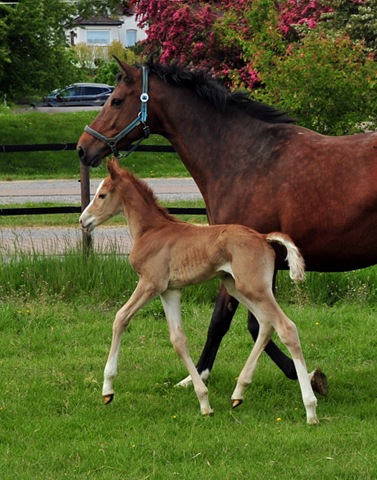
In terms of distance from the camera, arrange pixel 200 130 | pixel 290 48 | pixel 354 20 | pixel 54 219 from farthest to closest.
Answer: pixel 354 20 → pixel 54 219 → pixel 290 48 → pixel 200 130

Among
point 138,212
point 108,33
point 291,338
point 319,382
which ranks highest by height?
point 138,212

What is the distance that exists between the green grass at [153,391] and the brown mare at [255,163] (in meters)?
0.47

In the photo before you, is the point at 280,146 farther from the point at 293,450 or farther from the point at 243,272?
the point at 293,450

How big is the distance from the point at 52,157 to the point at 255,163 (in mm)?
16052

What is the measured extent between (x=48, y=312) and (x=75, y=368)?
1413 millimetres

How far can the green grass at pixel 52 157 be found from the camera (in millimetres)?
19391

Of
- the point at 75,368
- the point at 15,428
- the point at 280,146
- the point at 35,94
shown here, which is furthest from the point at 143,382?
the point at 35,94

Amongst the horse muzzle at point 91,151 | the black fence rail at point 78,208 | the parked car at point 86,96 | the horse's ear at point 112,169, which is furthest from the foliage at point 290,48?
the parked car at point 86,96

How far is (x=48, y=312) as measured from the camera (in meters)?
7.13

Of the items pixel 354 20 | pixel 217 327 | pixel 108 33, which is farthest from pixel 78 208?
pixel 108 33

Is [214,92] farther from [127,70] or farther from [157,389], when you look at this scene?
[157,389]

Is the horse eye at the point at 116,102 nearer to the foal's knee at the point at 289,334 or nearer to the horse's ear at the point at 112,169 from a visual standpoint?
the horse's ear at the point at 112,169

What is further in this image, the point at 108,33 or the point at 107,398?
the point at 108,33

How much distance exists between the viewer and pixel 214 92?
566 centimetres
